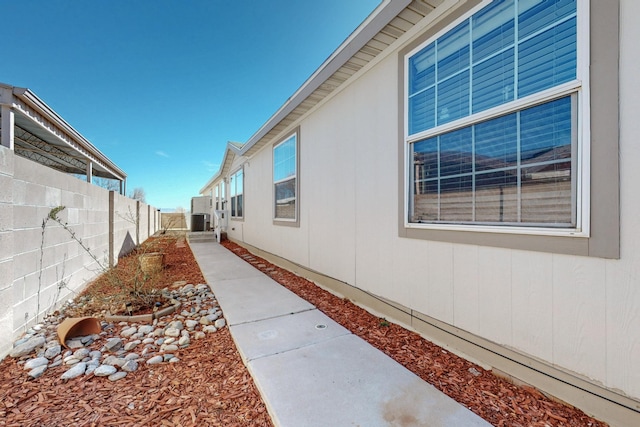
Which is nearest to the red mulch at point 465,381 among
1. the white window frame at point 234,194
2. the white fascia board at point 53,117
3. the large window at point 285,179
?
the large window at point 285,179

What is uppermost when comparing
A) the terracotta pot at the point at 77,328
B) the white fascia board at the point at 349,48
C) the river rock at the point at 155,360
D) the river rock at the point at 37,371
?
the white fascia board at the point at 349,48

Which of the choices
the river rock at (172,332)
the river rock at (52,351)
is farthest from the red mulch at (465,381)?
the river rock at (52,351)

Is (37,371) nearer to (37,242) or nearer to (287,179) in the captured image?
(37,242)

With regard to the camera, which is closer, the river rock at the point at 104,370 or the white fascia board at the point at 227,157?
the river rock at the point at 104,370

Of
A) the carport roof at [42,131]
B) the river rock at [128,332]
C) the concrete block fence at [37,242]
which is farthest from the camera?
the carport roof at [42,131]

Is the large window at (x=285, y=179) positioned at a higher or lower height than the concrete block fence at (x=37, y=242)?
higher

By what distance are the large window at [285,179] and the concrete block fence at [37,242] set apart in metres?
3.75

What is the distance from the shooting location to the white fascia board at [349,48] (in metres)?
2.64

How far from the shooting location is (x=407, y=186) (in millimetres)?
2910

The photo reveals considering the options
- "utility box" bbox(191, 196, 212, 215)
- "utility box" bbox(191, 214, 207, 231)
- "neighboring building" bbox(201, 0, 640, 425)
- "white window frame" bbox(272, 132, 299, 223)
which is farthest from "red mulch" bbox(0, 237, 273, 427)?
"utility box" bbox(191, 196, 212, 215)

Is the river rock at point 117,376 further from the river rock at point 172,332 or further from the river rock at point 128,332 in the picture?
the river rock at point 128,332

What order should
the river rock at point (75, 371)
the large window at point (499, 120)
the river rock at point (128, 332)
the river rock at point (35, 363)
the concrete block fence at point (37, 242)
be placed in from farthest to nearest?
the river rock at point (128, 332), the concrete block fence at point (37, 242), the river rock at point (35, 363), the river rock at point (75, 371), the large window at point (499, 120)

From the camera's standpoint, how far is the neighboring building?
1559 millimetres

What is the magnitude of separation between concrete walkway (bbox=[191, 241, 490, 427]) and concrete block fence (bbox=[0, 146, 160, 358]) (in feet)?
6.77
